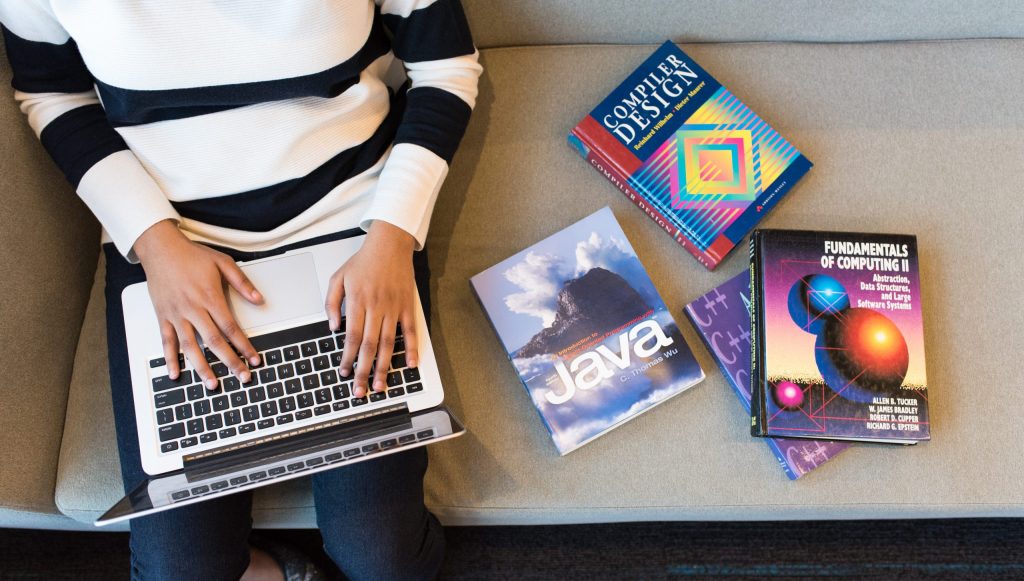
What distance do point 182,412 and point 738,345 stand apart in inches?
29.0

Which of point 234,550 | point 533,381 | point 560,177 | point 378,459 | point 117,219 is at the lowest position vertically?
point 234,550

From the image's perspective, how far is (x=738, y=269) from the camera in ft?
3.58

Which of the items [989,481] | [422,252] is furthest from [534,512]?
[989,481]

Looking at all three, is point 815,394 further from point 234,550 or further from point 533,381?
point 234,550

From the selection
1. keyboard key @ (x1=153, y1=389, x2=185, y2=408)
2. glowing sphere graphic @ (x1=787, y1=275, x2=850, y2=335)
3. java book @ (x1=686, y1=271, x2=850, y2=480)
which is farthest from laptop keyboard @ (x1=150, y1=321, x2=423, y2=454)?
glowing sphere graphic @ (x1=787, y1=275, x2=850, y2=335)

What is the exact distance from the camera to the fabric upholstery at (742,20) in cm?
115

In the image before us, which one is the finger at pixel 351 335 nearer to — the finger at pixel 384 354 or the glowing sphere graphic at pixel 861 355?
the finger at pixel 384 354

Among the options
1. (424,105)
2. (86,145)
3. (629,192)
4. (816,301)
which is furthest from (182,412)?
(816,301)

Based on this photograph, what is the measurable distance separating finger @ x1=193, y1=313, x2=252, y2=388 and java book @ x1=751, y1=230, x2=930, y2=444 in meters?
0.67

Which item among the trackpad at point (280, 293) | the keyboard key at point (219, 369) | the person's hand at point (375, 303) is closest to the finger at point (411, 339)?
the person's hand at point (375, 303)

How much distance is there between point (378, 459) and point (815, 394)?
59cm

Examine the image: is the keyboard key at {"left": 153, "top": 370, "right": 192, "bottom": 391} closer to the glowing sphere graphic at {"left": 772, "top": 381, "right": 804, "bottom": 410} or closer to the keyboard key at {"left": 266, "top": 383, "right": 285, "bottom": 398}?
the keyboard key at {"left": 266, "top": 383, "right": 285, "bottom": 398}

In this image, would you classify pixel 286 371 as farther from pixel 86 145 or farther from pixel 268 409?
pixel 86 145

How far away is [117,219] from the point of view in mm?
927
